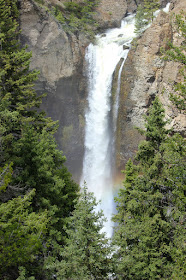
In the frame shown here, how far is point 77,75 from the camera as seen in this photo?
2847 cm

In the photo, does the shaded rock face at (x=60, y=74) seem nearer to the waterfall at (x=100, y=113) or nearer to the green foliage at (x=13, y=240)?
the waterfall at (x=100, y=113)

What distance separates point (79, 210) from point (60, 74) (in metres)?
21.1

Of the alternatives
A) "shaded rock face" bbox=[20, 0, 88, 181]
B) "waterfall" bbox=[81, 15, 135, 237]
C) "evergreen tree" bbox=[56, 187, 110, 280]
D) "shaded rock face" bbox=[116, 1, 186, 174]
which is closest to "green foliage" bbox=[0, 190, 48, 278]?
"evergreen tree" bbox=[56, 187, 110, 280]

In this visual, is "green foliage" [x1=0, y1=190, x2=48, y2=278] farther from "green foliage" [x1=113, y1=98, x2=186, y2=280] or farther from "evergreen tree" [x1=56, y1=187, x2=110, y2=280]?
"green foliage" [x1=113, y1=98, x2=186, y2=280]

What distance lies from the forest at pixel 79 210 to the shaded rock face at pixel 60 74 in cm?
1133

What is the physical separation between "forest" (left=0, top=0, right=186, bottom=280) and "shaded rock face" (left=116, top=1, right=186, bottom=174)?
448 inches

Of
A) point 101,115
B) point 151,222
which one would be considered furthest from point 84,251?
point 101,115

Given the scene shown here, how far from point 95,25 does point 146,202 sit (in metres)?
27.4

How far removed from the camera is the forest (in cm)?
816

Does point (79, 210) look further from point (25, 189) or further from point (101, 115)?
point (101, 115)

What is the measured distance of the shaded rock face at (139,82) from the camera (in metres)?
25.5

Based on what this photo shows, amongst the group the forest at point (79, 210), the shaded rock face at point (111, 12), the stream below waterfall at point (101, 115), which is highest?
the shaded rock face at point (111, 12)

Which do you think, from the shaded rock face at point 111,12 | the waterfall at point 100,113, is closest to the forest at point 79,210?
the waterfall at point 100,113

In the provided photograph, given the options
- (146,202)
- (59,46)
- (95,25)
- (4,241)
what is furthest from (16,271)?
(95,25)
